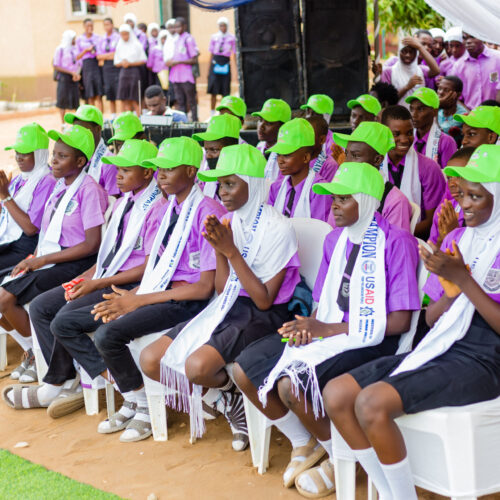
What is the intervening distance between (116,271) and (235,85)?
1537 cm

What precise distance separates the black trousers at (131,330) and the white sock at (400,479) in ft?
5.08

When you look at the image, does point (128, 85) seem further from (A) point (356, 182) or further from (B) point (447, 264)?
(B) point (447, 264)

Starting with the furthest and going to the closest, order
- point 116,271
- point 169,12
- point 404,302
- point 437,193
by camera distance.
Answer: point 169,12
point 437,193
point 116,271
point 404,302

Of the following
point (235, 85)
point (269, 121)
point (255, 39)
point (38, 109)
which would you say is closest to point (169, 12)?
point (235, 85)

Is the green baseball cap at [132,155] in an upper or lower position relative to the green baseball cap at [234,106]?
lower

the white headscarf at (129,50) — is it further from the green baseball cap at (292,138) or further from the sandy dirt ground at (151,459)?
the sandy dirt ground at (151,459)

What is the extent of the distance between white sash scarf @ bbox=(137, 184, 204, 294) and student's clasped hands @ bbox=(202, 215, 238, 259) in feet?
1.66

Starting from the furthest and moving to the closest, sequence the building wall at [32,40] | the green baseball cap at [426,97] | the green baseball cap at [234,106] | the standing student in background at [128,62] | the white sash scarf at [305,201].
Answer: the building wall at [32,40] < the standing student in background at [128,62] < the green baseball cap at [234,106] < the green baseball cap at [426,97] < the white sash scarf at [305,201]

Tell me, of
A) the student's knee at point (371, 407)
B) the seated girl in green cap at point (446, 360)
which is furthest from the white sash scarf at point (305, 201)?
the student's knee at point (371, 407)

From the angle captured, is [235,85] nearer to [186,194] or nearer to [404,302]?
[186,194]

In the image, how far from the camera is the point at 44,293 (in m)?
4.62

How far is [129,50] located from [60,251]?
8844 mm

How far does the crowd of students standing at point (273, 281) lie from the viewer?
3.02 m

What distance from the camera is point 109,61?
13383mm
